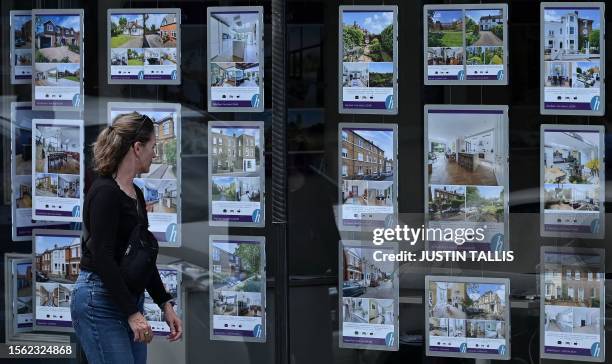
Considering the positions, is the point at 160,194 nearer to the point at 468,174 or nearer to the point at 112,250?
the point at 112,250

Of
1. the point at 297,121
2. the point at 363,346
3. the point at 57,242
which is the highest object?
the point at 297,121

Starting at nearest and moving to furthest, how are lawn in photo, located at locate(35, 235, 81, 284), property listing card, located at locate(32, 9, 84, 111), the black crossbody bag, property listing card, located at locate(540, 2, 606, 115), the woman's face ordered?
the black crossbody bag, the woman's face, property listing card, located at locate(540, 2, 606, 115), property listing card, located at locate(32, 9, 84, 111), lawn in photo, located at locate(35, 235, 81, 284)

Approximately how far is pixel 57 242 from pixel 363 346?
1847 mm

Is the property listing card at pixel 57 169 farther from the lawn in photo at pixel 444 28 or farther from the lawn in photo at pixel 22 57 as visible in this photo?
the lawn in photo at pixel 444 28

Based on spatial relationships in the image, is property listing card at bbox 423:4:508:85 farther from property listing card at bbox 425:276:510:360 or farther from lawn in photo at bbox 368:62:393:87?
property listing card at bbox 425:276:510:360

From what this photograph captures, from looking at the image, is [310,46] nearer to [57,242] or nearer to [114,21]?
[114,21]

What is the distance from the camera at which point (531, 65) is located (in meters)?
5.39

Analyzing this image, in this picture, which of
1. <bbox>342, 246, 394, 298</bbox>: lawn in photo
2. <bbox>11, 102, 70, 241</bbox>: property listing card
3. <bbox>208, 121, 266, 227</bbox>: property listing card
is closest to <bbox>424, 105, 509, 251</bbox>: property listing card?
<bbox>342, 246, 394, 298</bbox>: lawn in photo

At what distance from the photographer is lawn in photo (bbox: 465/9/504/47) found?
5.43 meters

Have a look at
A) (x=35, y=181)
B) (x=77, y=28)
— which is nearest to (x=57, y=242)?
(x=35, y=181)

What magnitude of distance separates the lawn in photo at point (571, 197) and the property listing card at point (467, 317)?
0.49 m

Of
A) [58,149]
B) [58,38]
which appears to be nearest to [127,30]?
[58,38]

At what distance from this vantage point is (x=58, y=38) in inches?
237

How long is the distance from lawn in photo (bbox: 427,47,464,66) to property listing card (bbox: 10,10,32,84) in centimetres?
229
